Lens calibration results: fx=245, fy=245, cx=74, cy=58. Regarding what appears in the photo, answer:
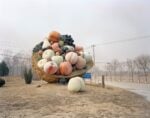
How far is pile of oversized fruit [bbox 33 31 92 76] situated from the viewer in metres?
16.4

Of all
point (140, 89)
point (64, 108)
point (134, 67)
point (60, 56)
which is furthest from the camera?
point (134, 67)

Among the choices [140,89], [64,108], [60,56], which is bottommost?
[140,89]

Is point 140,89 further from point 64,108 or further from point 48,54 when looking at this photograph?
point 64,108

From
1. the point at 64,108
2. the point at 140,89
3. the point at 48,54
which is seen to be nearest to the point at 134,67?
the point at 140,89

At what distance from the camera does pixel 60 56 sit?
56.2ft

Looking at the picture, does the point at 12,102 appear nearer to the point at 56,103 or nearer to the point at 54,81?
the point at 56,103

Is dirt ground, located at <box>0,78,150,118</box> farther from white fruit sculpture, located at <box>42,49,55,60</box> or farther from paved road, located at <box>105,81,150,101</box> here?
white fruit sculpture, located at <box>42,49,55,60</box>

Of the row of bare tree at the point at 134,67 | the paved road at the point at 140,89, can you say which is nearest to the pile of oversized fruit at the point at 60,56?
the paved road at the point at 140,89

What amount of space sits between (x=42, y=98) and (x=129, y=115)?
4.42m

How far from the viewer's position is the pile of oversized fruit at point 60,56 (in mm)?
16422

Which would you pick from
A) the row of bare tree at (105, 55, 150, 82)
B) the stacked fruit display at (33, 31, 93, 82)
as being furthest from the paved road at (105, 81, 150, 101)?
the row of bare tree at (105, 55, 150, 82)

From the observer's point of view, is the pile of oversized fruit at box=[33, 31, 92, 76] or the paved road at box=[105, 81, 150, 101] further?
the paved road at box=[105, 81, 150, 101]

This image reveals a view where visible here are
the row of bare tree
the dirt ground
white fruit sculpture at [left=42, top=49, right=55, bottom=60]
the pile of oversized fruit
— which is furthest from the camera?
the row of bare tree

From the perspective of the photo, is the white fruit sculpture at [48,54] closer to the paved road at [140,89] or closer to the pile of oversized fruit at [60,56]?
the pile of oversized fruit at [60,56]
